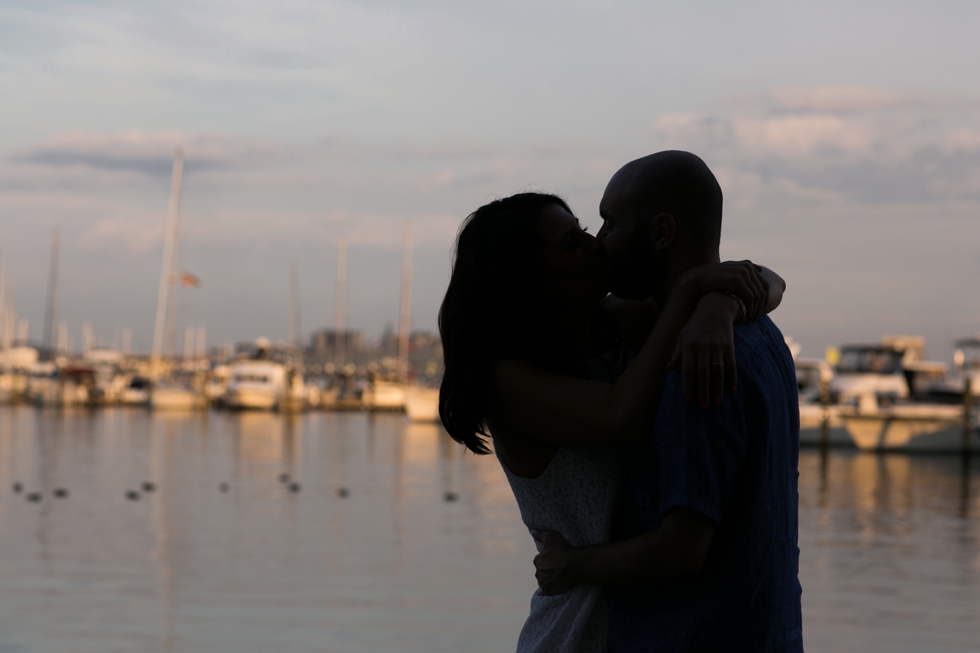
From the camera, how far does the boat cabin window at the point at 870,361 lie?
167 feet

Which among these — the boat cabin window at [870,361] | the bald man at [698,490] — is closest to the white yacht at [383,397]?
the boat cabin window at [870,361]

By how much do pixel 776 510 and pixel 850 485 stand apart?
26.1 metres

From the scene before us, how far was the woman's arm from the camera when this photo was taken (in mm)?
2166

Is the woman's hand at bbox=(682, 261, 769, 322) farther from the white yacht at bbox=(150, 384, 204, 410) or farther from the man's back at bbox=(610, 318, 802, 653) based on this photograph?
the white yacht at bbox=(150, 384, 204, 410)

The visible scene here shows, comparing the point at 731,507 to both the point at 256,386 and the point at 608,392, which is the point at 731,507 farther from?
the point at 256,386

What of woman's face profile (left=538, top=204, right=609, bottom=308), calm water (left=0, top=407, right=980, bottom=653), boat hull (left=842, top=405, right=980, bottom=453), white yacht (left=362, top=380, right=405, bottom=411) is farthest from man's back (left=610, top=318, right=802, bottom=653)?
white yacht (left=362, top=380, right=405, bottom=411)

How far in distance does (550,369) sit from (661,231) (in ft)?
1.15

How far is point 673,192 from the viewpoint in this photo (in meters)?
2.28

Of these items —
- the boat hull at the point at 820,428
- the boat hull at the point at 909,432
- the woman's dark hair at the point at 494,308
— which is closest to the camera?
the woman's dark hair at the point at 494,308

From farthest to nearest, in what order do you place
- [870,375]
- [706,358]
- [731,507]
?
1. [870,375]
2. [731,507]
3. [706,358]

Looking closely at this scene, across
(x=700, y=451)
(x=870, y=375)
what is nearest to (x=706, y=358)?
(x=700, y=451)

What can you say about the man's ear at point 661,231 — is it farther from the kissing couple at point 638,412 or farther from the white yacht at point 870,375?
the white yacht at point 870,375

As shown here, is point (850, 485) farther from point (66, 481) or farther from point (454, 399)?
point (454, 399)

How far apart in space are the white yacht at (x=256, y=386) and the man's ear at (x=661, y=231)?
2622 inches
